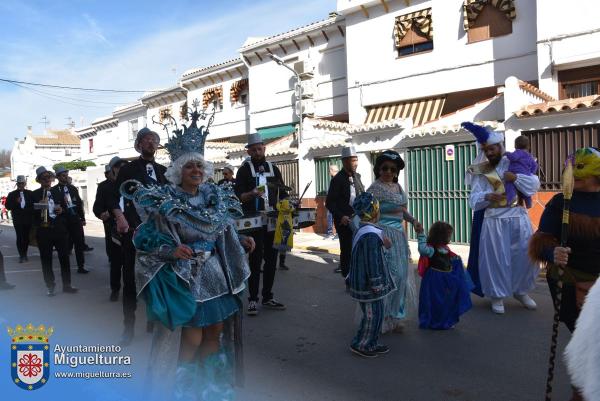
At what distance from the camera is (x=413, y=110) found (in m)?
17.3

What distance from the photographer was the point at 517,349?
4.73 metres

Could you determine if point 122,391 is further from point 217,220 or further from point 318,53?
point 318,53

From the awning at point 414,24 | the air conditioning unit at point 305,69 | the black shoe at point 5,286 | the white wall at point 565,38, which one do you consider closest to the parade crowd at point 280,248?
the black shoe at point 5,286

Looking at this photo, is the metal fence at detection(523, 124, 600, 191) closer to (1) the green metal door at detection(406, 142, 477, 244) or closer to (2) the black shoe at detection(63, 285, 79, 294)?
(1) the green metal door at detection(406, 142, 477, 244)

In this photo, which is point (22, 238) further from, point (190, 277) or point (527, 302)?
point (527, 302)

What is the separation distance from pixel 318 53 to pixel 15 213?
13.3 meters

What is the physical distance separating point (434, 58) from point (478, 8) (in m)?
2.01

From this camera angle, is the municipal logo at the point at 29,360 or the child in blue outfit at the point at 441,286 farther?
the child in blue outfit at the point at 441,286

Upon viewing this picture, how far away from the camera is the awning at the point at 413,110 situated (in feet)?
54.8

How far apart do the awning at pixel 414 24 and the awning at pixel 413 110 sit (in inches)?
81.2

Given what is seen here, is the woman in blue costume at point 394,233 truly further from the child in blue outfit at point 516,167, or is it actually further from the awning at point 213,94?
the awning at point 213,94

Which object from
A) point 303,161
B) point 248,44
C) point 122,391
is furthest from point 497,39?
point 122,391

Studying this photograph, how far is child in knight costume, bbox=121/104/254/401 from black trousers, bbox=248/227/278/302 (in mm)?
2534

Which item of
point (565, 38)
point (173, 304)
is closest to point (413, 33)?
point (565, 38)
